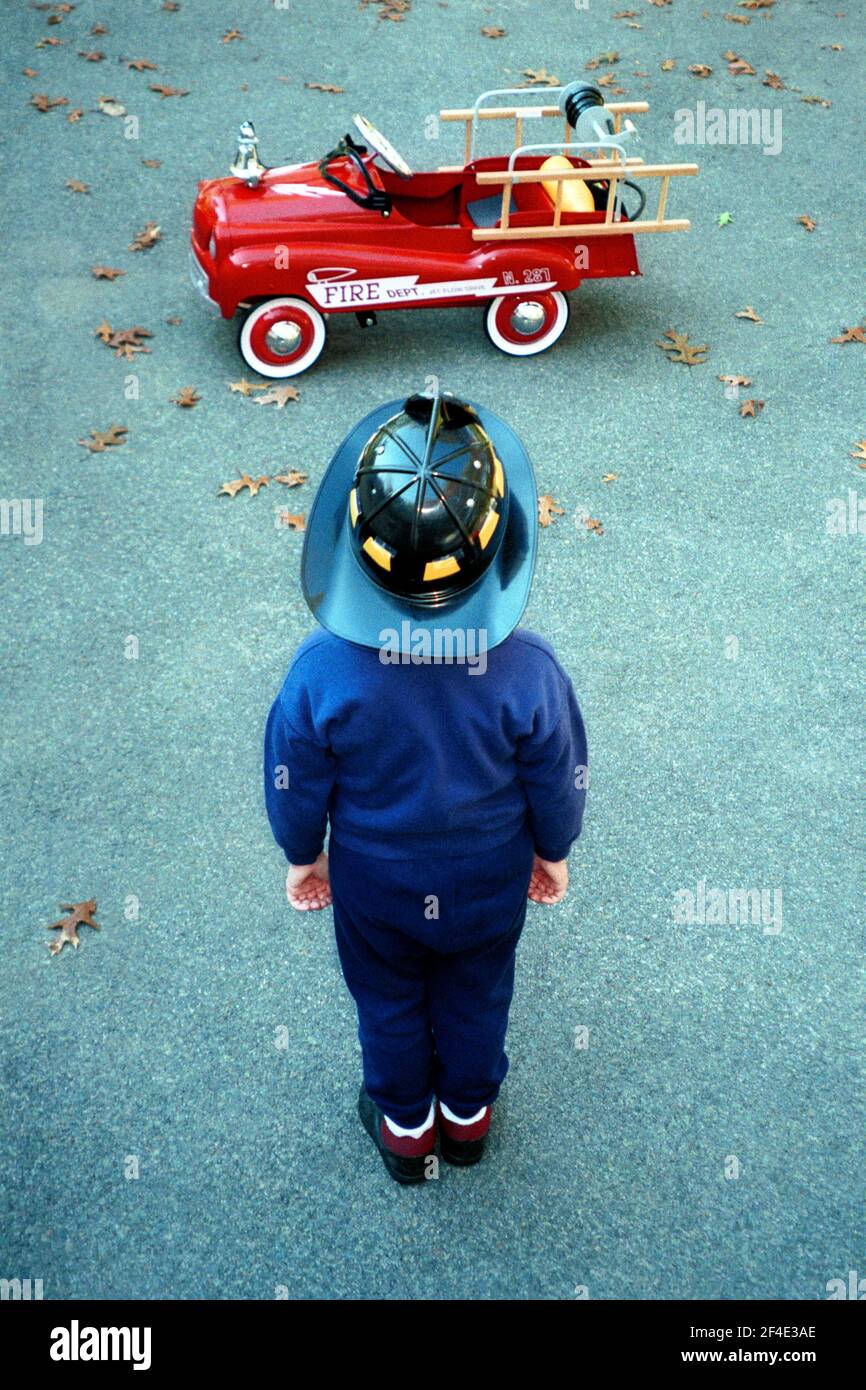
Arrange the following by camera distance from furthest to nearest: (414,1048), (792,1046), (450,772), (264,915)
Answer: (264,915), (792,1046), (414,1048), (450,772)

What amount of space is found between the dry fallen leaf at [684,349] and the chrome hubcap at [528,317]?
0.67 m

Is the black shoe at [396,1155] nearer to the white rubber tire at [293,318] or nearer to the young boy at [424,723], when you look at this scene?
the young boy at [424,723]

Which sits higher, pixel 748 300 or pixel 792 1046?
pixel 748 300

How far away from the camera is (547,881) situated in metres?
2.54

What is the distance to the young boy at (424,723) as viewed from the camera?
1926 mm

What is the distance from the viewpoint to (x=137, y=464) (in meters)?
4.96

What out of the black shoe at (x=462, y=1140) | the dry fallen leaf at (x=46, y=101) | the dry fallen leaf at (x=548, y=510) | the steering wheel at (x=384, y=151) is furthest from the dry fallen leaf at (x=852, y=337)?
the dry fallen leaf at (x=46, y=101)

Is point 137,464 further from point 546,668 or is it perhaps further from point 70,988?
point 546,668

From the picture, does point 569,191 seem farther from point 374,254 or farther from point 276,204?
point 276,204

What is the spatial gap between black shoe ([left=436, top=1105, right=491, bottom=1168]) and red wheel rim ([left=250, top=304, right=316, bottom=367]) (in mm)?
3715

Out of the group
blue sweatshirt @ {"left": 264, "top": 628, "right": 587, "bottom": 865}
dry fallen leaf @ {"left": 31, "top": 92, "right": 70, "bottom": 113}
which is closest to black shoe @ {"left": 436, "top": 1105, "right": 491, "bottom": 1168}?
blue sweatshirt @ {"left": 264, "top": 628, "right": 587, "bottom": 865}
